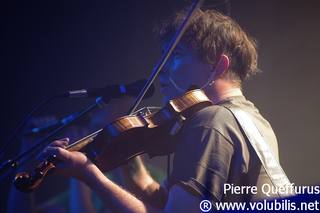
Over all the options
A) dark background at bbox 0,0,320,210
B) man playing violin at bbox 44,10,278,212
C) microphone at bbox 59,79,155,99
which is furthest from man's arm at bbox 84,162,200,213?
dark background at bbox 0,0,320,210

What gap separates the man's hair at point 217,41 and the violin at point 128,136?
0.86 feet

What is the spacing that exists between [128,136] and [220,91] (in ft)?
1.40

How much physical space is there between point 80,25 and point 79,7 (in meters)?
0.14

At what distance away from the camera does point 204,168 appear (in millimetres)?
1312

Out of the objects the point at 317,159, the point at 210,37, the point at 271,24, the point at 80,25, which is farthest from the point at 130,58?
the point at 317,159

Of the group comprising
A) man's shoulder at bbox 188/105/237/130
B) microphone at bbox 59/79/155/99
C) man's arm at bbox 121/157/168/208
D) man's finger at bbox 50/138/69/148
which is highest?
man's shoulder at bbox 188/105/237/130

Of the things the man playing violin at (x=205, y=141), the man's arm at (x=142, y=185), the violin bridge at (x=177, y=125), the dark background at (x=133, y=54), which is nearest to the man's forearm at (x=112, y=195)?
the man playing violin at (x=205, y=141)

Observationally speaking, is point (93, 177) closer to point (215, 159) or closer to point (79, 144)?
point (79, 144)

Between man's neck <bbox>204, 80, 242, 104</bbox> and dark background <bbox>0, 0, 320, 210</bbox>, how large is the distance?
1.37 metres

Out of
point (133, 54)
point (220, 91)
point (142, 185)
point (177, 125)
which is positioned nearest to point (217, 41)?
point (220, 91)

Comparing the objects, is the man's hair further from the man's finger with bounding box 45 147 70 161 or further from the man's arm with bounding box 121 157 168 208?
the man's finger with bounding box 45 147 70 161

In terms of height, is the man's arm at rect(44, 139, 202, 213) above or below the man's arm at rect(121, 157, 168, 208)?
above

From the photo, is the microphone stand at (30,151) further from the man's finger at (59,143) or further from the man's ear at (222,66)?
the man's ear at (222,66)

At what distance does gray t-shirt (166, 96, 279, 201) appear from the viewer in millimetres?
1304
